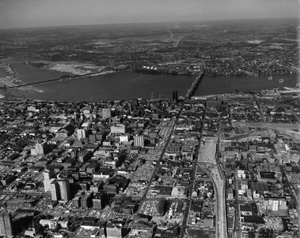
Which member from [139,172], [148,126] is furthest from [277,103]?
[139,172]

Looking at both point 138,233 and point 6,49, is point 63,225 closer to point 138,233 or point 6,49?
point 138,233

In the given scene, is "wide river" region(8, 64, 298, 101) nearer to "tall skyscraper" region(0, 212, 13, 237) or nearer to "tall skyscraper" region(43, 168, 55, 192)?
"tall skyscraper" region(43, 168, 55, 192)

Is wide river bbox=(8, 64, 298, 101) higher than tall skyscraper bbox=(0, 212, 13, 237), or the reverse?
wide river bbox=(8, 64, 298, 101)

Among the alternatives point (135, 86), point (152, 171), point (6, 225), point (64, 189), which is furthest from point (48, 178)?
point (135, 86)

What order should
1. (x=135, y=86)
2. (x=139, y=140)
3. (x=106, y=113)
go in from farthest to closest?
(x=135, y=86) → (x=106, y=113) → (x=139, y=140)

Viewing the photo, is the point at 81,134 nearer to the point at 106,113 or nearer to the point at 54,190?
the point at 106,113

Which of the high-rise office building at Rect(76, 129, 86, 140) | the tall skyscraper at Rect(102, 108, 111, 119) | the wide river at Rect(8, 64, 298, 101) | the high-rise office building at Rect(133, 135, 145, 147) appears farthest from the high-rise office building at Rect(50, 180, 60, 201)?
the wide river at Rect(8, 64, 298, 101)

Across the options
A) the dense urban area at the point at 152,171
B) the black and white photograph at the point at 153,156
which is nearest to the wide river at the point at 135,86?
the black and white photograph at the point at 153,156

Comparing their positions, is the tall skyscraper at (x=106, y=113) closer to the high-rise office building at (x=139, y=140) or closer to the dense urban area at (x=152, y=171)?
the dense urban area at (x=152, y=171)
